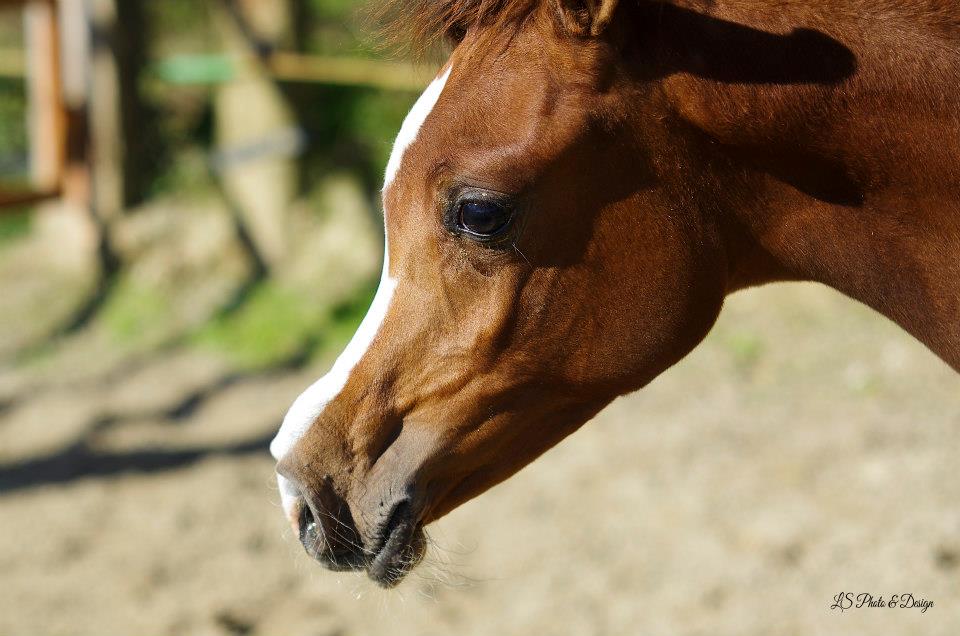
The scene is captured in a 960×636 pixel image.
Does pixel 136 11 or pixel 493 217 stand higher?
pixel 493 217

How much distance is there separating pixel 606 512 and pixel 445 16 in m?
2.43

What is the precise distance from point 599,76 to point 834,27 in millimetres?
375

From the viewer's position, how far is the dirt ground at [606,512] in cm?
330

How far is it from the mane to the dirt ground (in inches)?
53.2

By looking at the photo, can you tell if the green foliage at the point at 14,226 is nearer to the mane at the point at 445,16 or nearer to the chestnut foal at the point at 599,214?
the mane at the point at 445,16

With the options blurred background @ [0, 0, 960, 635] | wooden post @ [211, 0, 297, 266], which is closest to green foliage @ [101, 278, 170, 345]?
blurred background @ [0, 0, 960, 635]

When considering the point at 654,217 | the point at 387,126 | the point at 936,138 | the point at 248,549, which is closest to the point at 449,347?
the point at 654,217

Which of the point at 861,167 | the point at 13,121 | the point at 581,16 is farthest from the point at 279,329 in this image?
the point at 861,167

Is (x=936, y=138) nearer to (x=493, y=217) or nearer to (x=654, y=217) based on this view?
(x=654, y=217)

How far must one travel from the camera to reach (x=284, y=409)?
4.86m

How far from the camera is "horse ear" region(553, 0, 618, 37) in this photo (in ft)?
5.23

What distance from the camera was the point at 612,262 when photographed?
1702 mm

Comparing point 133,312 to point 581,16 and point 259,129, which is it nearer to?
point 259,129

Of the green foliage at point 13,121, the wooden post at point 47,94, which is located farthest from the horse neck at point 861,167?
the green foliage at point 13,121
